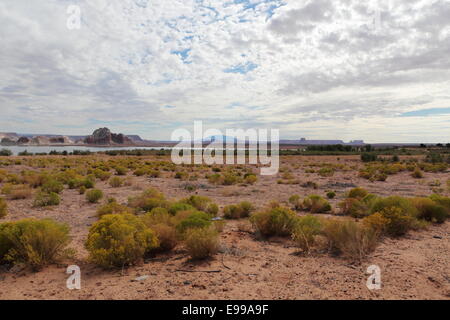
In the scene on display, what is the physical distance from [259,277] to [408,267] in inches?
118

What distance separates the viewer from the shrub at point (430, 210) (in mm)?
9055

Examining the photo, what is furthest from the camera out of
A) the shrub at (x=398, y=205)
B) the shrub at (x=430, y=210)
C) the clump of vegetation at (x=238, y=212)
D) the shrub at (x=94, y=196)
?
the shrub at (x=94, y=196)

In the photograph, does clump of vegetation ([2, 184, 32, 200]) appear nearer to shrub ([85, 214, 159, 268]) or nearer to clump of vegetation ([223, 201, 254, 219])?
clump of vegetation ([223, 201, 254, 219])

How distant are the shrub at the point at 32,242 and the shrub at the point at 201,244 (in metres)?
2.70

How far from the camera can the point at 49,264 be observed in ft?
19.0

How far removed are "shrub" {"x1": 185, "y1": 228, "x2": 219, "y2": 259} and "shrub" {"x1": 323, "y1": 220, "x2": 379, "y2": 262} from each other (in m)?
2.82

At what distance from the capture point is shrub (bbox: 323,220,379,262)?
6031mm

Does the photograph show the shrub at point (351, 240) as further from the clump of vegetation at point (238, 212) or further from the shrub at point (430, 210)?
the shrub at point (430, 210)

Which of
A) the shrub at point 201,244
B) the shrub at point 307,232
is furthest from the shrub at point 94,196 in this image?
the shrub at point 307,232

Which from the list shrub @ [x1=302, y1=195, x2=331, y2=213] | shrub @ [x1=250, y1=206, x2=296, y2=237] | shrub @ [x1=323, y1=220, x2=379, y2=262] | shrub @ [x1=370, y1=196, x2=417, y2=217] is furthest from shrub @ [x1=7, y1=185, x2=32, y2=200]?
shrub @ [x1=370, y1=196, x2=417, y2=217]

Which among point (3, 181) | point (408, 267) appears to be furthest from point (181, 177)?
point (408, 267)

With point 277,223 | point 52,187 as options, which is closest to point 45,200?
point 52,187

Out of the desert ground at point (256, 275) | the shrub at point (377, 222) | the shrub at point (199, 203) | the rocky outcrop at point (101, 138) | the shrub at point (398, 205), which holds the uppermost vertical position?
the rocky outcrop at point (101, 138)
